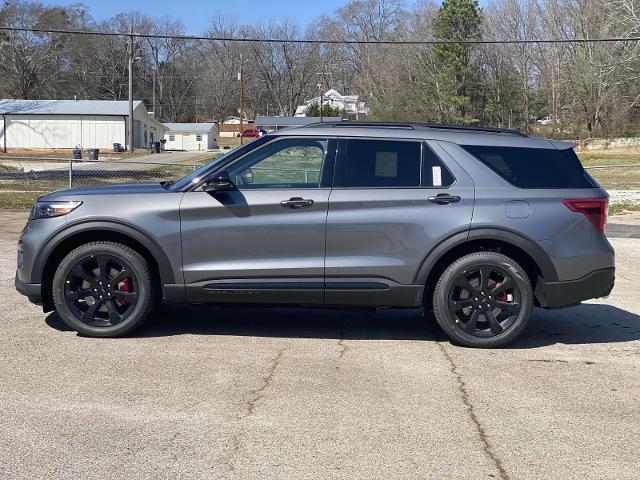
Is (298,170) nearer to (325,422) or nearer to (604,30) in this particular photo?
(325,422)

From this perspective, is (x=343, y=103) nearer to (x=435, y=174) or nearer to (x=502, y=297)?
(x=435, y=174)

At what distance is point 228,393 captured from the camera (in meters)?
4.82

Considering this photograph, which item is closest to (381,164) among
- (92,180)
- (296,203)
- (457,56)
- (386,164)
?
(386,164)

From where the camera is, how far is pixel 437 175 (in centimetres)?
598

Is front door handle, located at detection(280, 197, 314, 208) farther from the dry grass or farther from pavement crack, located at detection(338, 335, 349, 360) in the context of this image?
the dry grass

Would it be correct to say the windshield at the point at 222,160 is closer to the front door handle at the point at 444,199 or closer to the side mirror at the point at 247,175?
the side mirror at the point at 247,175

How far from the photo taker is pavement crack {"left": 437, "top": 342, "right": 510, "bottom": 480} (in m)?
3.80

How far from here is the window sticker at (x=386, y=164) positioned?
237 inches

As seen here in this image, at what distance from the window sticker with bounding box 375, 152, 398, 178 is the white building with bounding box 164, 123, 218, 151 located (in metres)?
77.6

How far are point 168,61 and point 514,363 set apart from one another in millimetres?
109803

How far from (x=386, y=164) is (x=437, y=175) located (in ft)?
1.42

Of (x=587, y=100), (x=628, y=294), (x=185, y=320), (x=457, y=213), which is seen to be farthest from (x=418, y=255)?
(x=587, y=100)

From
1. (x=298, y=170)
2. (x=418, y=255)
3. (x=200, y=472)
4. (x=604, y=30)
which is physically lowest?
(x=200, y=472)

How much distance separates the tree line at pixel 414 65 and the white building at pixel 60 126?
40.7 ft
